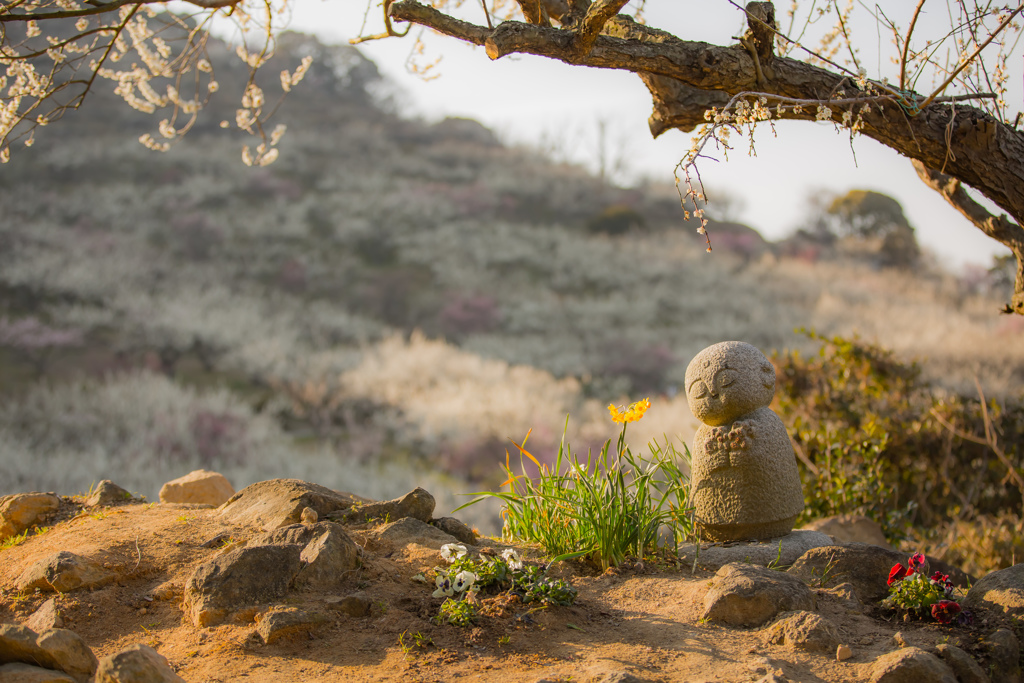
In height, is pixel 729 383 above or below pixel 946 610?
above

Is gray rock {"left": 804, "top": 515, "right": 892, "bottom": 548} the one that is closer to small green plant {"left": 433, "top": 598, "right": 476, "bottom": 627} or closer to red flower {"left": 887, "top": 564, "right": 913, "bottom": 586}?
red flower {"left": 887, "top": 564, "right": 913, "bottom": 586}

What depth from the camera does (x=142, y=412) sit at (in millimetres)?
10148

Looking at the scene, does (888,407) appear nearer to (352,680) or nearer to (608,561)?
(608,561)

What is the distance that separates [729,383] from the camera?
4.01 m

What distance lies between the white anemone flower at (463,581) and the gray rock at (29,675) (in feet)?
4.55

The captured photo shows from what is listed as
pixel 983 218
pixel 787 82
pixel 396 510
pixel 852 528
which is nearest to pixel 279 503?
pixel 396 510

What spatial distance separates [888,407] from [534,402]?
19.4 feet

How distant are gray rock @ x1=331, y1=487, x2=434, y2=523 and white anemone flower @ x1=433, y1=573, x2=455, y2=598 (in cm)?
82

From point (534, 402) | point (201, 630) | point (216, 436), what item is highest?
point (201, 630)

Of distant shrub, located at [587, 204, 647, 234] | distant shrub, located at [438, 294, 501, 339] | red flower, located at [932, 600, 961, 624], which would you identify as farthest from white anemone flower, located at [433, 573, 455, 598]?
distant shrub, located at [587, 204, 647, 234]

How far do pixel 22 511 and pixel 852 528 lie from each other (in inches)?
228

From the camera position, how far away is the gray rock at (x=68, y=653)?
2.25m

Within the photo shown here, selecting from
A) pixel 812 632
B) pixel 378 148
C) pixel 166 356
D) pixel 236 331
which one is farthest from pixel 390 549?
pixel 378 148

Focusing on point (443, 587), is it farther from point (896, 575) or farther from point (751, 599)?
point (896, 575)
